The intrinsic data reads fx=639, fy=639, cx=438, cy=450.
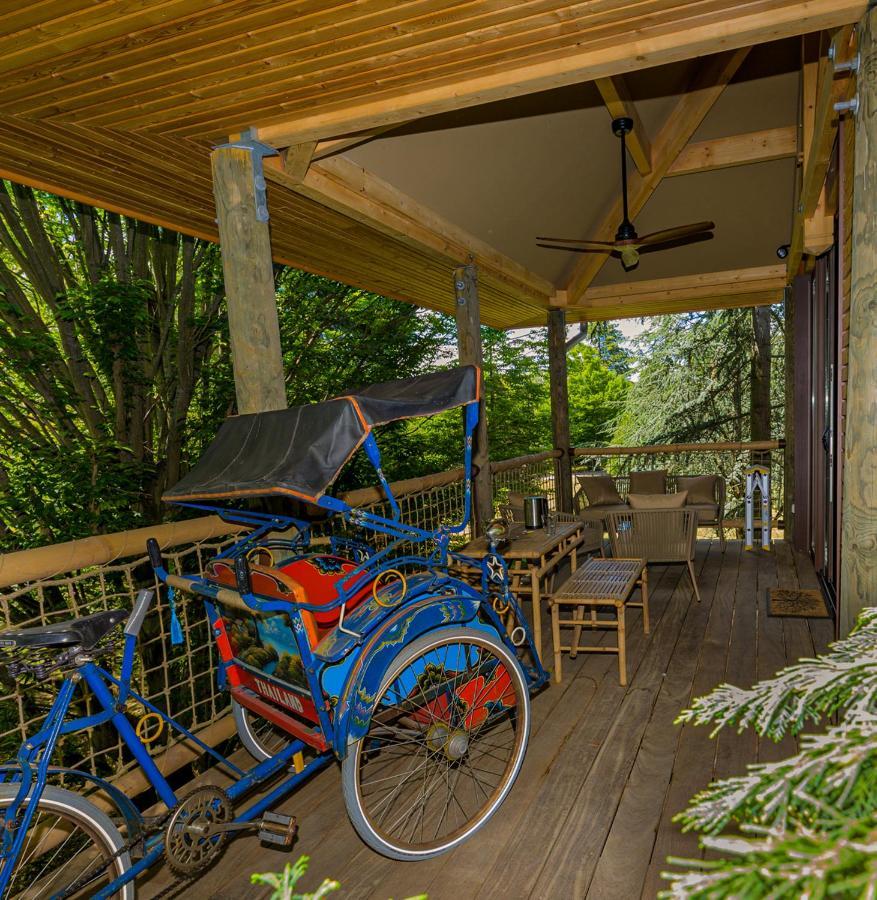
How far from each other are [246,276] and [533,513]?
260cm

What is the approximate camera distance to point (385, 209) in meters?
4.68

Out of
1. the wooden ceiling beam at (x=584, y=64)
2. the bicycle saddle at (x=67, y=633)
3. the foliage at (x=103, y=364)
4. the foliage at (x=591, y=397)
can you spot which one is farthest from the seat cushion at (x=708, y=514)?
the foliage at (x=591, y=397)

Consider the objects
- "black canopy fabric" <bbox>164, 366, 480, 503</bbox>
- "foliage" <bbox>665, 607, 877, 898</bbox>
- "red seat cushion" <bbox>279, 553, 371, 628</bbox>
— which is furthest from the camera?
"red seat cushion" <bbox>279, 553, 371, 628</bbox>

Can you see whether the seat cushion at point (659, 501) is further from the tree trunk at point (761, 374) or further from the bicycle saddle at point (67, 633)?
the tree trunk at point (761, 374)

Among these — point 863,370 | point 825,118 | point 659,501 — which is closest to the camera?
point 863,370

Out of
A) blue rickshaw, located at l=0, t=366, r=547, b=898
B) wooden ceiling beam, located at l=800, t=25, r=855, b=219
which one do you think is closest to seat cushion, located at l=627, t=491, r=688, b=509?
wooden ceiling beam, located at l=800, t=25, r=855, b=219

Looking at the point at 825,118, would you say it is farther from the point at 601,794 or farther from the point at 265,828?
the point at 265,828

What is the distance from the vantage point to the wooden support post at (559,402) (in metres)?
8.81

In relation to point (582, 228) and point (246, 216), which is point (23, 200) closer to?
point (246, 216)

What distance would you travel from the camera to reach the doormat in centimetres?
479

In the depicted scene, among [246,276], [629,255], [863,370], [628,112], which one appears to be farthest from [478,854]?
[628,112]

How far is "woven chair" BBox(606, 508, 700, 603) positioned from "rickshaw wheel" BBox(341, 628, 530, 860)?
269 cm

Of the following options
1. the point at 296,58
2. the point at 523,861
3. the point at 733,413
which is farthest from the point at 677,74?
the point at 733,413

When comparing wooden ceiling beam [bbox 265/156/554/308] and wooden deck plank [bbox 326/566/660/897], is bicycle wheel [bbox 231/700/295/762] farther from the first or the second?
wooden ceiling beam [bbox 265/156/554/308]
